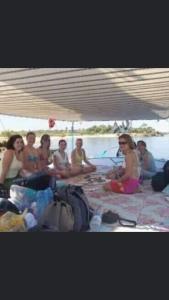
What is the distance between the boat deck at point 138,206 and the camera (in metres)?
3.71

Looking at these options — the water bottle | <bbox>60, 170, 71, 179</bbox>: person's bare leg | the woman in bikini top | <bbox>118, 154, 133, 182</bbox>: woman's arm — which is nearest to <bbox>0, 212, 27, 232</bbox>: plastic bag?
the water bottle

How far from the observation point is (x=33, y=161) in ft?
19.7

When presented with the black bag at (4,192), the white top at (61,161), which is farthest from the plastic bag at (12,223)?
the white top at (61,161)

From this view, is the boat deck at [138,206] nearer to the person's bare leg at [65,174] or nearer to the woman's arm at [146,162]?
the woman's arm at [146,162]

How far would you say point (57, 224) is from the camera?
342 centimetres

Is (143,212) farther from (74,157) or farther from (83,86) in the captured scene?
(74,157)

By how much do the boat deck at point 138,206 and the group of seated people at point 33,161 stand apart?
0.80 meters

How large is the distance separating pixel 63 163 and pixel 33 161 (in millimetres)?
1525

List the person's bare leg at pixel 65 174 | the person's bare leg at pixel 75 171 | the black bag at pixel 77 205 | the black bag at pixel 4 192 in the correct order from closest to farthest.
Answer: the black bag at pixel 77 205
the black bag at pixel 4 192
the person's bare leg at pixel 65 174
the person's bare leg at pixel 75 171

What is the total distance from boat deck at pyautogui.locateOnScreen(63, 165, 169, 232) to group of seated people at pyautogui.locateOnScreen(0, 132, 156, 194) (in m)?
0.26

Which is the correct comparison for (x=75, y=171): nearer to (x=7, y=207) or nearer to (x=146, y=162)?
(x=146, y=162)

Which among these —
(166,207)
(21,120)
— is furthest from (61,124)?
(166,207)

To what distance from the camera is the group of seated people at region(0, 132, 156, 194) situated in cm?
496

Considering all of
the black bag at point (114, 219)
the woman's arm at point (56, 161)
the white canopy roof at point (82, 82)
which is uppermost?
the white canopy roof at point (82, 82)
